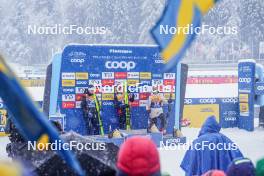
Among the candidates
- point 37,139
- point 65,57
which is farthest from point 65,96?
point 37,139

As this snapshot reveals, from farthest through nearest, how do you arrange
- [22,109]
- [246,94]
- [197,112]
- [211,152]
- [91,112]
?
1. [197,112]
2. [246,94]
3. [91,112]
4. [211,152]
5. [22,109]

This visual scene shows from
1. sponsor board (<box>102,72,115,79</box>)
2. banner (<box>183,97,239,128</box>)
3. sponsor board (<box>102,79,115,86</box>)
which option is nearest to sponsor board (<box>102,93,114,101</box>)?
sponsor board (<box>102,79,115,86</box>)

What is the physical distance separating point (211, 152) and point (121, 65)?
261 inches

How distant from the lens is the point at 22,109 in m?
2.04

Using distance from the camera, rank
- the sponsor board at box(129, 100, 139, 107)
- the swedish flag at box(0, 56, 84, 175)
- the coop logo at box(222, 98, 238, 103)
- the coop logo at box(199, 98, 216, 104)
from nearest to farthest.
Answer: the swedish flag at box(0, 56, 84, 175) < the sponsor board at box(129, 100, 139, 107) < the coop logo at box(222, 98, 238, 103) < the coop logo at box(199, 98, 216, 104)

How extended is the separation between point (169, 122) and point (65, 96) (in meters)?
2.70

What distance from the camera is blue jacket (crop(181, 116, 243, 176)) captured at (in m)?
4.86

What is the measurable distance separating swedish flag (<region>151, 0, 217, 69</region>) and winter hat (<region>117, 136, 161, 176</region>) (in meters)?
0.44

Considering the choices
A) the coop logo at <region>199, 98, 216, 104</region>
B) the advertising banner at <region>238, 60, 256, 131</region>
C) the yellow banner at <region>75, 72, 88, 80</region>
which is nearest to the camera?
the yellow banner at <region>75, 72, 88, 80</region>

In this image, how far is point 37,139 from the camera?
209cm

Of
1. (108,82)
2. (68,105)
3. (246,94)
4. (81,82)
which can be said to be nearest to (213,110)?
(246,94)

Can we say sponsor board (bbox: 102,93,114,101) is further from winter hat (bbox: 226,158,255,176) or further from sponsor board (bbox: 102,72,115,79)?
winter hat (bbox: 226,158,255,176)

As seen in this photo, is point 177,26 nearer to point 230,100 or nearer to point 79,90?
point 79,90

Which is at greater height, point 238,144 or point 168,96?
point 168,96
